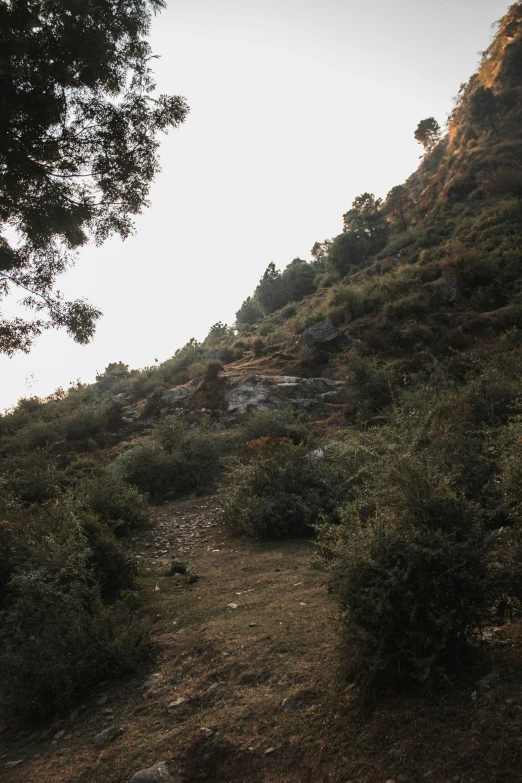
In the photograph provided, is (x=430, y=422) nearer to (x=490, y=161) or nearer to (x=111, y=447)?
(x=111, y=447)

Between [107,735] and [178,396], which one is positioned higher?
[178,396]

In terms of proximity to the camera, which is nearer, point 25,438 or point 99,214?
point 99,214

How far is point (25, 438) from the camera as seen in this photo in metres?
15.9

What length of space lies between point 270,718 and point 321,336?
1836 centimetres

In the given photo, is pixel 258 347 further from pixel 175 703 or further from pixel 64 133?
pixel 175 703

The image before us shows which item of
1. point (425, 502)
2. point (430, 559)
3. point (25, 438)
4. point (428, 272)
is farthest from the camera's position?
point (428, 272)

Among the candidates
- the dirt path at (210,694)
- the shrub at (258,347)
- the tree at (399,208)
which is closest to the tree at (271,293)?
the tree at (399,208)

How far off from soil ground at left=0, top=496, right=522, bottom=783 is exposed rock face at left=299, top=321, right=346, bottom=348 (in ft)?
52.8

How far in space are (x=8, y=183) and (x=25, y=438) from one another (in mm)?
11566

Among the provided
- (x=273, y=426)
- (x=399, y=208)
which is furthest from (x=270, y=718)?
(x=399, y=208)

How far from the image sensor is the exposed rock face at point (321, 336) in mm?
19859

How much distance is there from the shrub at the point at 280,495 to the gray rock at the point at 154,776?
420cm

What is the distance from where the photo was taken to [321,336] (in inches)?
797

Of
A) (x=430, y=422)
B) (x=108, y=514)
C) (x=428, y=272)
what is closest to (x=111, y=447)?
(x=108, y=514)
